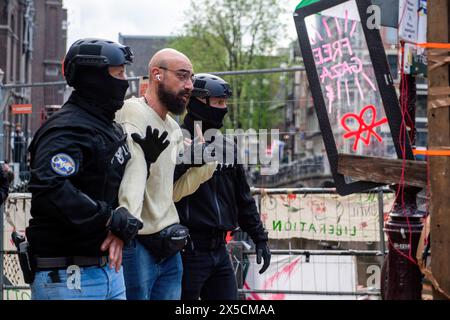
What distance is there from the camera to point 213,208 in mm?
5406

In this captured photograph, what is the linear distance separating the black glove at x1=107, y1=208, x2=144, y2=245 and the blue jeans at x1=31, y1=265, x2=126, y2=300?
0.20 metres

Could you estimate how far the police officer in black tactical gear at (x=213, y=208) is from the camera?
17.5 ft

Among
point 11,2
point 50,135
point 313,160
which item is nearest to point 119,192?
point 50,135

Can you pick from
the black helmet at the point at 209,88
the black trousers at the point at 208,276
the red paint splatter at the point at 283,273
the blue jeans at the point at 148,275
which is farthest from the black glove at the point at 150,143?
the red paint splatter at the point at 283,273

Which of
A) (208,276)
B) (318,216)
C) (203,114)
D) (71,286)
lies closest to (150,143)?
(71,286)

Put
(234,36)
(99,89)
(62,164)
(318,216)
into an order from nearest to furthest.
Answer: (62,164) < (99,89) < (318,216) < (234,36)

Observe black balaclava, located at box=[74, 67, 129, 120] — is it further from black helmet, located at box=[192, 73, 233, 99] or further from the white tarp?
the white tarp

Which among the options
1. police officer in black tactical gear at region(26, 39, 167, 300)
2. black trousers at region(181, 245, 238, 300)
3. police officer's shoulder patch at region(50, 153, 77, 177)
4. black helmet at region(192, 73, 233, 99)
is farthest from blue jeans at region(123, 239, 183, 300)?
black helmet at region(192, 73, 233, 99)

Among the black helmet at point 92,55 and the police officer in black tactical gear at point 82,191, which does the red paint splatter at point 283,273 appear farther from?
the black helmet at point 92,55

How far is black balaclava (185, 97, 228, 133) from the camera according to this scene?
5.59 m

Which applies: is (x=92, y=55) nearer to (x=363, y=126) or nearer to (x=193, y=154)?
(x=193, y=154)

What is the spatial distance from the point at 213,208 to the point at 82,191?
1.86 m

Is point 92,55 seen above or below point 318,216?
above

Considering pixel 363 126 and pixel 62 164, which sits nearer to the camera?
pixel 62 164
